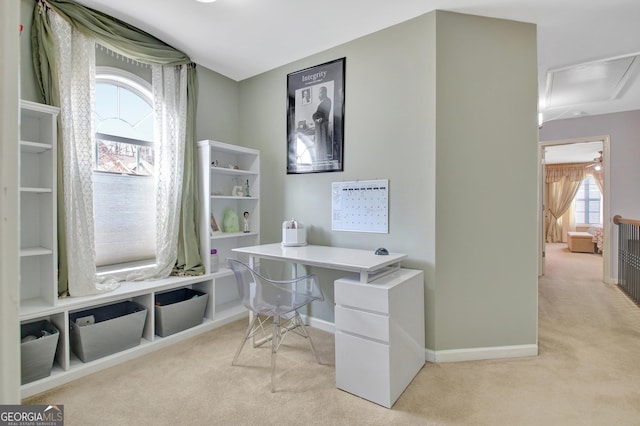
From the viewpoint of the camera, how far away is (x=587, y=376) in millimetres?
2043

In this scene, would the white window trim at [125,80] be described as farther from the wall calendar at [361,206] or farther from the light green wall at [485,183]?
the light green wall at [485,183]

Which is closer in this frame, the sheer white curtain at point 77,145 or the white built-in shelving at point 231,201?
the sheer white curtain at point 77,145

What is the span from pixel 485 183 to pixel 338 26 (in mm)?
1687

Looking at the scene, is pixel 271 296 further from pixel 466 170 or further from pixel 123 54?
pixel 123 54

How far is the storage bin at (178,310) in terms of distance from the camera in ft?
8.22

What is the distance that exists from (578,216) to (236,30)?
1020cm

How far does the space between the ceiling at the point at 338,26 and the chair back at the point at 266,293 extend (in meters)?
1.87

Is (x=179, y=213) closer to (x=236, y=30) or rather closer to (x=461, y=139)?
(x=236, y=30)

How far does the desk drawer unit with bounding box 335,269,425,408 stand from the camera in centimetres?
178

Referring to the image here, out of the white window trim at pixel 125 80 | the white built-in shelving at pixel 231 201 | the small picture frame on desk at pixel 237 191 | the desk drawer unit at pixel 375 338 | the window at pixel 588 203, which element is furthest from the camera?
the window at pixel 588 203

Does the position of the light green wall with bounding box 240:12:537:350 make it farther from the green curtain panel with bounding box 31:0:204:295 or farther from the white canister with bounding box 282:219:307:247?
the green curtain panel with bounding box 31:0:204:295

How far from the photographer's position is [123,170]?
2656mm

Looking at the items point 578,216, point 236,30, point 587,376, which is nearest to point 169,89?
point 236,30

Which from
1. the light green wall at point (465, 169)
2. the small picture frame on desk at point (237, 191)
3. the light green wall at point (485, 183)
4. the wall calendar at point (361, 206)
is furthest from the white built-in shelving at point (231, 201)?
the light green wall at point (485, 183)
